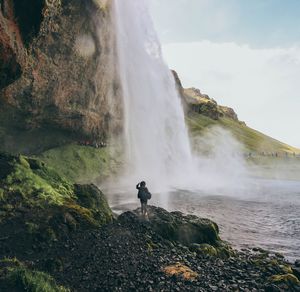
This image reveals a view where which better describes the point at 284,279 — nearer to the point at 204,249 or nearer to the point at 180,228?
the point at 204,249

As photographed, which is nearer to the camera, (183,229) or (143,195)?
(183,229)

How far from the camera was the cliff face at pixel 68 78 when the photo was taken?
41688 millimetres

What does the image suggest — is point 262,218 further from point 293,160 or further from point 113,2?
point 293,160

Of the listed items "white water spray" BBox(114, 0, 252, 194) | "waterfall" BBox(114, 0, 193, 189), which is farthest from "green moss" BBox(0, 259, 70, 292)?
"waterfall" BBox(114, 0, 193, 189)

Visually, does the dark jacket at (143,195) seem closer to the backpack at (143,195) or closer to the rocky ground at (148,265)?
the backpack at (143,195)

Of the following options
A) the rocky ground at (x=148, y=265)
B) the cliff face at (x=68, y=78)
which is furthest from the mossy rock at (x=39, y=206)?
the cliff face at (x=68, y=78)

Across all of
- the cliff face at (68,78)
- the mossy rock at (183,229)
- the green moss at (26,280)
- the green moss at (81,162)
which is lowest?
the green moss at (26,280)

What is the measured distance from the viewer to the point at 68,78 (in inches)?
1903

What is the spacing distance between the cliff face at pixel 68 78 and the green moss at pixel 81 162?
275 cm

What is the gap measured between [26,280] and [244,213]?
30.0 m

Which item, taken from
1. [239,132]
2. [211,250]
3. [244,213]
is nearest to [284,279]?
[211,250]

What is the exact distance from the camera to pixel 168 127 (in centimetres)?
8325

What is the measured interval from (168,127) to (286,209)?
43028 mm

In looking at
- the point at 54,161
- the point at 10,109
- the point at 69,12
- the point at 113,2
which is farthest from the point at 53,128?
the point at 113,2
